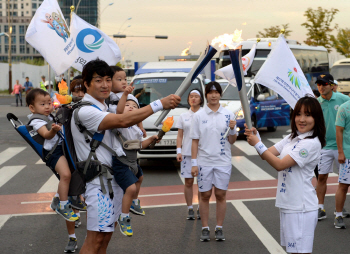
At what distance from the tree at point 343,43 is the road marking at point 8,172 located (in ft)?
132

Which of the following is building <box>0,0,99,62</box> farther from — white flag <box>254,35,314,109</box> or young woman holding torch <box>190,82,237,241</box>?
white flag <box>254,35,314,109</box>

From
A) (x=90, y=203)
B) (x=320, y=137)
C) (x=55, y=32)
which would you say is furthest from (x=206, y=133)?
(x=55, y=32)

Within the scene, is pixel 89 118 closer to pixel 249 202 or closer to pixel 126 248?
pixel 126 248

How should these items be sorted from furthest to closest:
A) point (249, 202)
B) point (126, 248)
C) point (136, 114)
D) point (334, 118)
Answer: point (249, 202), point (334, 118), point (126, 248), point (136, 114)

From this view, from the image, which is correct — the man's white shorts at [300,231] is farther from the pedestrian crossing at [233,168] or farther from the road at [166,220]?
the pedestrian crossing at [233,168]

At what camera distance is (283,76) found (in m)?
5.07

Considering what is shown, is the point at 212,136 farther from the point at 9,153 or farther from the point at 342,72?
the point at 342,72

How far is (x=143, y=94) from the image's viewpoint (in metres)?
11.5

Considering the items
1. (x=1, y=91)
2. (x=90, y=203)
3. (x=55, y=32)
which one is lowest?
(x=1, y=91)

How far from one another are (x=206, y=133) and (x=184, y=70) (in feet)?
22.7

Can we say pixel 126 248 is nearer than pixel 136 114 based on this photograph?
No

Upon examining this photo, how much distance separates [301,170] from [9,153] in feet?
38.1

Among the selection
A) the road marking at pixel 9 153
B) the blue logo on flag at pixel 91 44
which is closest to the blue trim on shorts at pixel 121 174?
the blue logo on flag at pixel 91 44

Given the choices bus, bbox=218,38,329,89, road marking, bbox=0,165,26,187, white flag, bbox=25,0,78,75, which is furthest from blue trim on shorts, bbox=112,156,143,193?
bus, bbox=218,38,329,89
